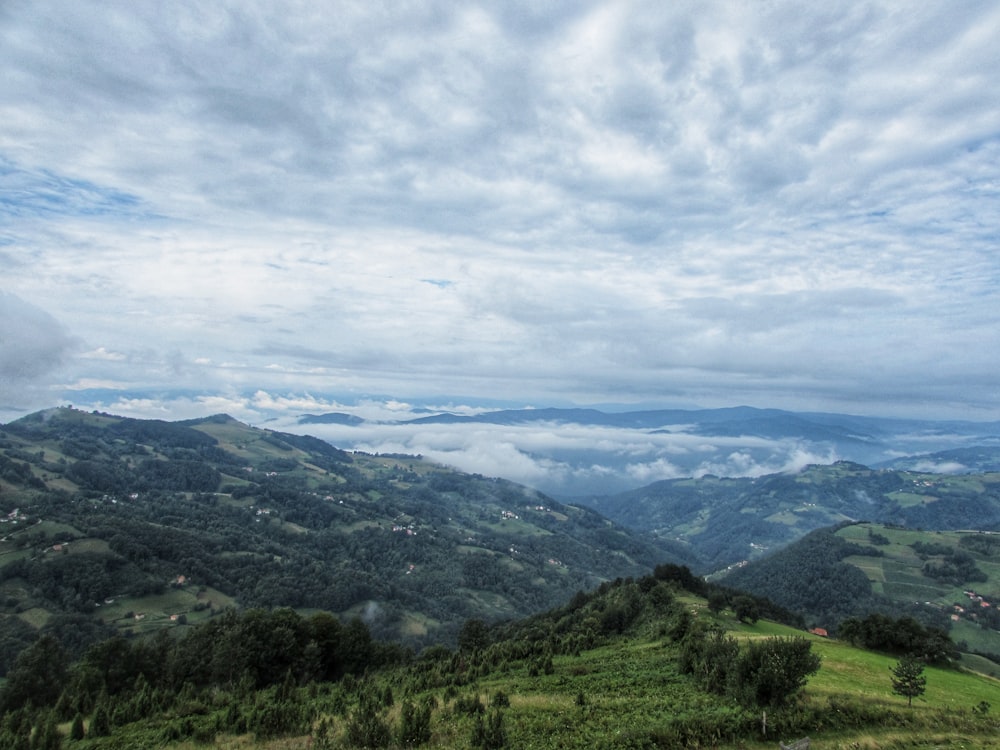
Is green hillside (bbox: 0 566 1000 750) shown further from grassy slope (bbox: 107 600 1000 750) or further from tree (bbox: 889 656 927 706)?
tree (bbox: 889 656 927 706)

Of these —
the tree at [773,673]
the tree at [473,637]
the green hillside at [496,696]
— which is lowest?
the tree at [473,637]

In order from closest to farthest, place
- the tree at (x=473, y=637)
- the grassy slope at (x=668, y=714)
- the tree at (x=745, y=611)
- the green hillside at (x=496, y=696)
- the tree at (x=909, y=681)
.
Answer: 1. the grassy slope at (x=668, y=714)
2. the green hillside at (x=496, y=696)
3. the tree at (x=909, y=681)
4. the tree at (x=473, y=637)
5. the tree at (x=745, y=611)

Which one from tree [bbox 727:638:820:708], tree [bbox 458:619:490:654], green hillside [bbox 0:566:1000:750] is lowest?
tree [bbox 458:619:490:654]

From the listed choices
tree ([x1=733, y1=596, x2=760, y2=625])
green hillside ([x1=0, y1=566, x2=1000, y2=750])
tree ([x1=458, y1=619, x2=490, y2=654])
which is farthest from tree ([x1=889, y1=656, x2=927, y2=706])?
tree ([x1=458, y1=619, x2=490, y2=654])

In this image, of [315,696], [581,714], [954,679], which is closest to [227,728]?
[315,696]

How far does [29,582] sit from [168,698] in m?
187

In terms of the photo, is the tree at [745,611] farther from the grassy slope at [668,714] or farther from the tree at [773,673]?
the tree at [773,673]

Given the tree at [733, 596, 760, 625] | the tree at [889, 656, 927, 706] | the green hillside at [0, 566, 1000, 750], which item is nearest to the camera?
the green hillside at [0, 566, 1000, 750]

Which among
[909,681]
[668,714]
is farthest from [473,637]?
[909,681]

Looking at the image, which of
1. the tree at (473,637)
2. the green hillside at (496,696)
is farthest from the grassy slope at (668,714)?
the tree at (473,637)

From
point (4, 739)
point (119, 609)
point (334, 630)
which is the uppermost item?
point (4, 739)

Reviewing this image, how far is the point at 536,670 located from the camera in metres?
45.1

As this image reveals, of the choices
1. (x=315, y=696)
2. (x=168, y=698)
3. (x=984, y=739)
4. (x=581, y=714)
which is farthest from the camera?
(x=315, y=696)

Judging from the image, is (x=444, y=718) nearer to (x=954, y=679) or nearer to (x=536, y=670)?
(x=536, y=670)
